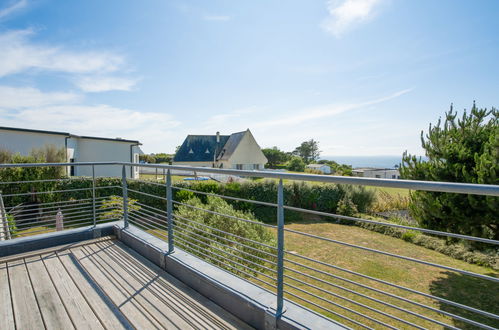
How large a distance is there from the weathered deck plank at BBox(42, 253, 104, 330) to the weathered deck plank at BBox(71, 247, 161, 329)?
0.58 feet

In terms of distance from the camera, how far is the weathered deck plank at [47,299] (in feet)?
6.08

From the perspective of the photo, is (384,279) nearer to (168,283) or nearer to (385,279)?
(385,279)

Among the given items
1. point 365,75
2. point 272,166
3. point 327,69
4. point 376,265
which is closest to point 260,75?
point 327,69

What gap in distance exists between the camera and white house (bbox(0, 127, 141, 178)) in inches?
528

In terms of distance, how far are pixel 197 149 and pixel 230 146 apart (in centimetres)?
404

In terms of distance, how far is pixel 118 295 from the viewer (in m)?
2.20

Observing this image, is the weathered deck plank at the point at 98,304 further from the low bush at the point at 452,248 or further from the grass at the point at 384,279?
the low bush at the point at 452,248

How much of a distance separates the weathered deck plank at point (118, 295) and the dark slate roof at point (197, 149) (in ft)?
92.6

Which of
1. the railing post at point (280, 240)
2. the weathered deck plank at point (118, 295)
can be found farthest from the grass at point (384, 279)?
the railing post at point (280, 240)

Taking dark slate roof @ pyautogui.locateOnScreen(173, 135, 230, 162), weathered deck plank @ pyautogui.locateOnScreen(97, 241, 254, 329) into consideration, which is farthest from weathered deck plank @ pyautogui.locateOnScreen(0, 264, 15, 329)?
dark slate roof @ pyautogui.locateOnScreen(173, 135, 230, 162)

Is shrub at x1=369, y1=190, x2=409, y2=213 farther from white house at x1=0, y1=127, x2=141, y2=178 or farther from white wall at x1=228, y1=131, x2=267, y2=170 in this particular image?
white wall at x1=228, y1=131, x2=267, y2=170

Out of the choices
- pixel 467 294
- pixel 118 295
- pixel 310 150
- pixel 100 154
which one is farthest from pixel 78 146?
pixel 310 150

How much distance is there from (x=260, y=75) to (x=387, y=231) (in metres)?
9.18

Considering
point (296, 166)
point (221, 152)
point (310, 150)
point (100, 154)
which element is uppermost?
point (310, 150)
